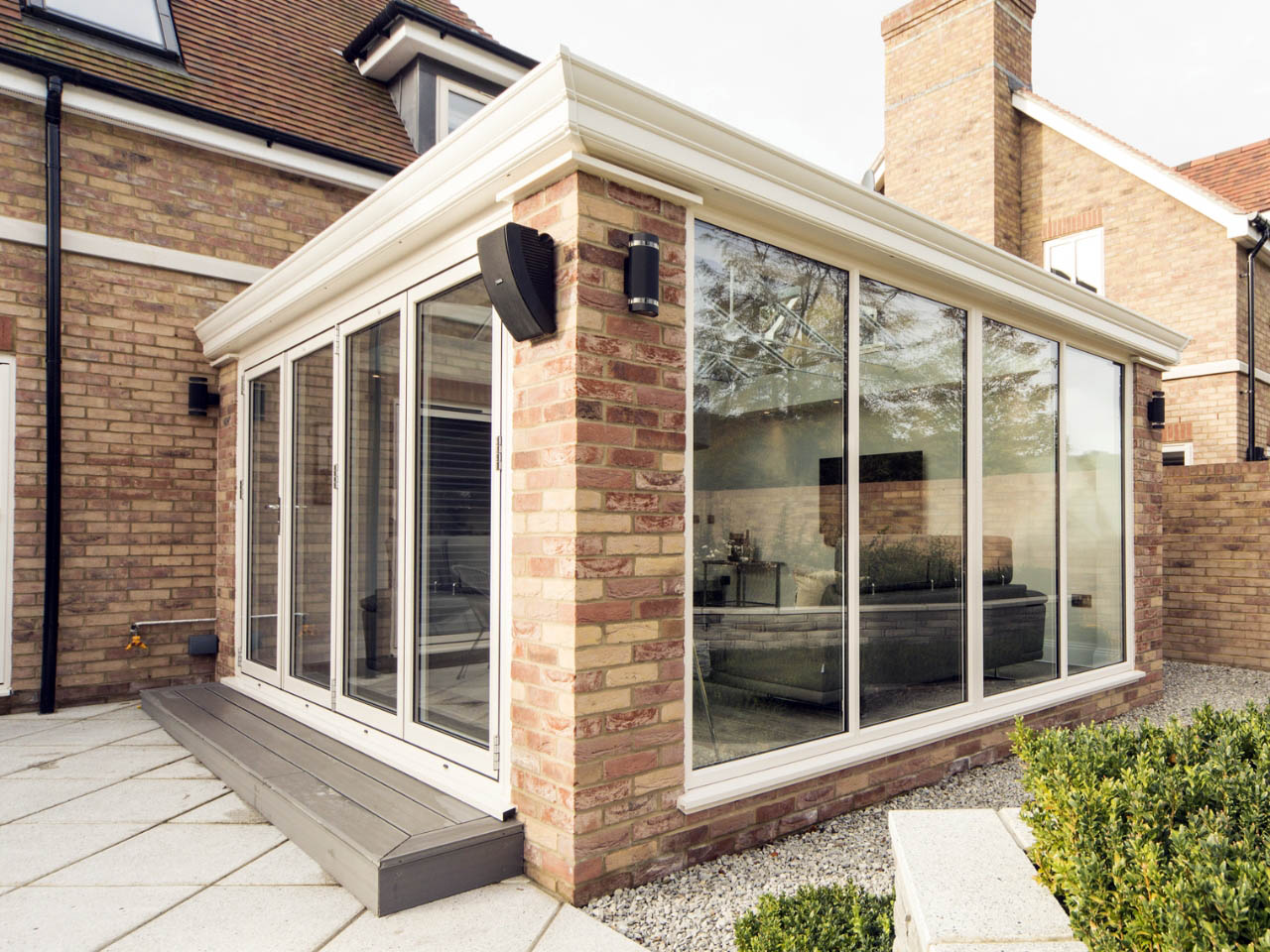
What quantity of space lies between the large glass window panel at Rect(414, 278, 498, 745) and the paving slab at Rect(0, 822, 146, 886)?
114 cm

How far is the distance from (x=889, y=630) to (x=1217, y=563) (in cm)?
567

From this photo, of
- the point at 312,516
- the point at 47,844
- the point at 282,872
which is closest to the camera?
the point at 282,872

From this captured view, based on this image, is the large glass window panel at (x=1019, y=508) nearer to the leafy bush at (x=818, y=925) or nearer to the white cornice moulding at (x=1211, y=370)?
the leafy bush at (x=818, y=925)

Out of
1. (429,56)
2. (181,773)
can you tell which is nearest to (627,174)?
(181,773)

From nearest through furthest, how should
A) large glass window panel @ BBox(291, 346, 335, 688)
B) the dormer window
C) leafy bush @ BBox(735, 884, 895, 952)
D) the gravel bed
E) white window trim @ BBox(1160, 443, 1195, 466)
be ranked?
leafy bush @ BBox(735, 884, 895, 952), the gravel bed, large glass window panel @ BBox(291, 346, 335, 688), the dormer window, white window trim @ BBox(1160, 443, 1195, 466)

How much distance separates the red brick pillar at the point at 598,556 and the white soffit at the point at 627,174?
0.47 feet

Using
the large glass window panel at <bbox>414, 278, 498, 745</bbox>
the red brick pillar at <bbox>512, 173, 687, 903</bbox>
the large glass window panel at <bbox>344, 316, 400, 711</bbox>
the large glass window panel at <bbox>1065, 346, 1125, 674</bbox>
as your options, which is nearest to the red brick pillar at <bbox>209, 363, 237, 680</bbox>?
the large glass window panel at <bbox>344, 316, 400, 711</bbox>

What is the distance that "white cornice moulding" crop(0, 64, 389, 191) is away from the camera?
4887 millimetres

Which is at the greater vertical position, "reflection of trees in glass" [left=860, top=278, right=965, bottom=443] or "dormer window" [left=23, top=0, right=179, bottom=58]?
"dormer window" [left=23, top=0, right=179, bottom=58]

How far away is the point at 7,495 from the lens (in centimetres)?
488

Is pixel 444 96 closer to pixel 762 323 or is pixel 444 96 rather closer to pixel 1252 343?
pixel 762 323

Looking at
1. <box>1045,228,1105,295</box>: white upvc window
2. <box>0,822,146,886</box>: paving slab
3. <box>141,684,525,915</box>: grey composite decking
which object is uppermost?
<box>1045,228,1105,295</box>: white upvc window

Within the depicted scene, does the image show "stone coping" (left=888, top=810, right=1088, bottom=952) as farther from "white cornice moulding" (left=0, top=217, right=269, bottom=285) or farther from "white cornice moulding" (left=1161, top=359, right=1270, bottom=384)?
"white cornice moulding" (left=1161, top=359, right=1270, bottom=384)

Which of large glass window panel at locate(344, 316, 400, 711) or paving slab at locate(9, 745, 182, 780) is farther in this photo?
paving slab at locate(9, 745, 182, 780)
